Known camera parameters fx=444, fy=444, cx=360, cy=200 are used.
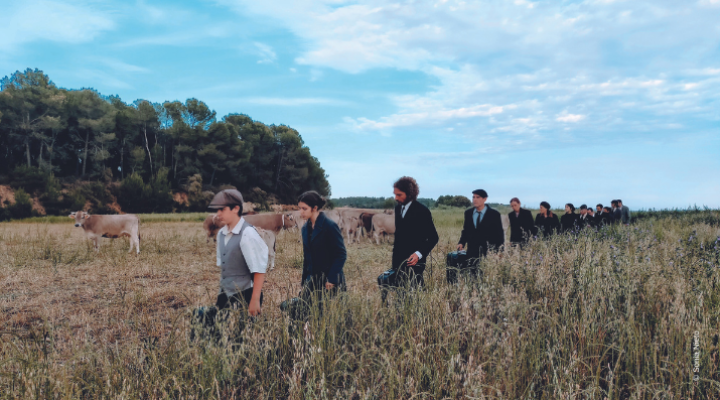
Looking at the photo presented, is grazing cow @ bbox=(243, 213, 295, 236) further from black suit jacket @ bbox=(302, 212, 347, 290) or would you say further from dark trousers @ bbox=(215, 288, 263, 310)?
dark trousers @ bbox=(215, 288, 263, 310)

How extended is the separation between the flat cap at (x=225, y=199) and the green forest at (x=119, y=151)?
37.6 metres

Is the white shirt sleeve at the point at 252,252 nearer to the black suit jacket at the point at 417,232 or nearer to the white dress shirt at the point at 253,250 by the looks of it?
the white dress shirt at the point at 253,250

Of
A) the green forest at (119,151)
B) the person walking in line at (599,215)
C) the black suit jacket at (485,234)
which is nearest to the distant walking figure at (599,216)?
the person walking in line at (599,215)

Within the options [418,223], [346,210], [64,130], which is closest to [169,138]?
[64,130]

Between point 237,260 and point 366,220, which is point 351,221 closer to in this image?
point 366,220

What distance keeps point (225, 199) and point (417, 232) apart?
2341mm

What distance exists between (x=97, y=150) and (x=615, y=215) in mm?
44561

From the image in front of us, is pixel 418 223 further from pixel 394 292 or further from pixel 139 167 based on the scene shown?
pixel 139 167

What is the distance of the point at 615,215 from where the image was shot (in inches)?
722

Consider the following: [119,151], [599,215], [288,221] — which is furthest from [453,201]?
[119,151]

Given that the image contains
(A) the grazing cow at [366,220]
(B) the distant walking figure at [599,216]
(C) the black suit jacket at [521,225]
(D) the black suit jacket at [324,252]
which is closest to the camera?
(D) the black suit jacket at [324,252]

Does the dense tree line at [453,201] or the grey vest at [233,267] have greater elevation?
the dense tree line at [453,201]

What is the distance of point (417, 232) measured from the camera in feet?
16.3

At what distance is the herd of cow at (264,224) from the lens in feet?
43.1
